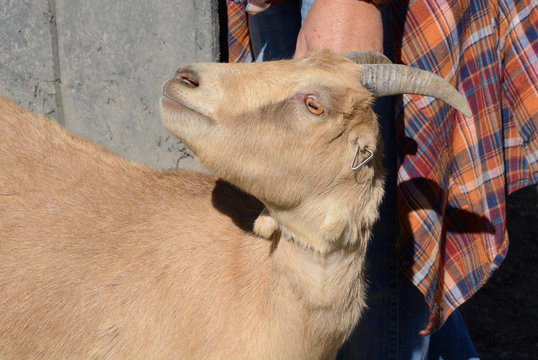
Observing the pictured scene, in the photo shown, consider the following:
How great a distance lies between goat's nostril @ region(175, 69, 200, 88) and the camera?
199 centimetres

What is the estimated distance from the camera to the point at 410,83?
2.04m

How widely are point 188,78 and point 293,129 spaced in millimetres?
391

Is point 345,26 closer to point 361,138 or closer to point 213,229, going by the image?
point 361,138

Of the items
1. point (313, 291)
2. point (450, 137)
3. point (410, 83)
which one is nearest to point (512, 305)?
point (450, 137)

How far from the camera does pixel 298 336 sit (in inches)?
91.0

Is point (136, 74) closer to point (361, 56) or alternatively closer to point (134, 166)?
point (134, 166)

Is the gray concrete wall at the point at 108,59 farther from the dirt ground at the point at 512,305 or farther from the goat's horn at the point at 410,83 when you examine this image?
the dirt ground at the point at 512,305

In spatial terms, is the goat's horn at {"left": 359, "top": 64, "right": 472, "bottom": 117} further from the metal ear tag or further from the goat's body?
the goat's body

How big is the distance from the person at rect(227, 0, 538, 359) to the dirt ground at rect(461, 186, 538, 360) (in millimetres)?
2138

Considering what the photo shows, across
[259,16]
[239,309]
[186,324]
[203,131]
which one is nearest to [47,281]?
[186,324]

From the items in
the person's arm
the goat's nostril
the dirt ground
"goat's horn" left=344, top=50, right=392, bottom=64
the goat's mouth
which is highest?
the person's arm

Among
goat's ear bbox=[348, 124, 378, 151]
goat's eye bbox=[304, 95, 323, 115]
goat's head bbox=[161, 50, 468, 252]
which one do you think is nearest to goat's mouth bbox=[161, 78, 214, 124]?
goat's head bbox=[161, 50, 468, 252]

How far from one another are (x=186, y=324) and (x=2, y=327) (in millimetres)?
763

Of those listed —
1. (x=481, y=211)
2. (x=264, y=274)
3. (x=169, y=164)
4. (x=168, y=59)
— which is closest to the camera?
(x=264, y=274)
